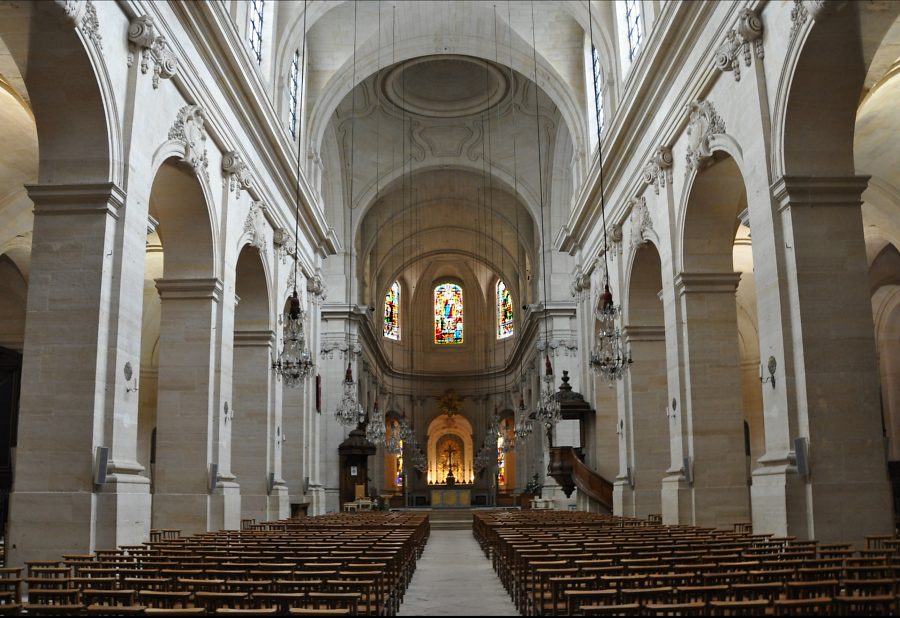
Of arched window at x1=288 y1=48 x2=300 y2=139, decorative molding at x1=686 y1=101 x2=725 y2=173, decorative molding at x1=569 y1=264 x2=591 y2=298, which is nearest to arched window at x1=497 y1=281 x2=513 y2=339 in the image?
decorative molding at x1=569 y1=264 x2=591 y2=298

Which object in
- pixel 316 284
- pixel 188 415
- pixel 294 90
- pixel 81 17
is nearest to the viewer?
pixel 81 17

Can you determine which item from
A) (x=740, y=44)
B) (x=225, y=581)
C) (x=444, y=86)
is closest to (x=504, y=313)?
(x=444, y=86)

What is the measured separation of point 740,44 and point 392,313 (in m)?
37.5

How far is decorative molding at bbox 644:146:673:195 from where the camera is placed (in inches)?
665

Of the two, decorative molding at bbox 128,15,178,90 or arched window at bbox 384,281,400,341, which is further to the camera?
arched window at bbox 384,281,400,341

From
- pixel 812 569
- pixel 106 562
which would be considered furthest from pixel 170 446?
pixel 812 569

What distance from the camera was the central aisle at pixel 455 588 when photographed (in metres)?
9.34

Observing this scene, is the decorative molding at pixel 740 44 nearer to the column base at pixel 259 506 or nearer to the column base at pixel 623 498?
the column base at pixel 623 498

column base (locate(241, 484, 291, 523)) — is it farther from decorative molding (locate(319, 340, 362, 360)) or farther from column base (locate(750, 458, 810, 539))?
decorative molding (locate(319, 340, 362, 360))

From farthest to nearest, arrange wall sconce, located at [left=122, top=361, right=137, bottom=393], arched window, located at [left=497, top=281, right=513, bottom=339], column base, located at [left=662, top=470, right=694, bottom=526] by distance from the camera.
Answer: arched window, located at [left=497, top=281, right=513, bottom=339], column base, located at [left=662, top=470, right=694, bottom=526], wall sconce, located at [left=122, top=361, right=137, bottom=393]

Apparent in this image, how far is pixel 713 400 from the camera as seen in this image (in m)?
15.6

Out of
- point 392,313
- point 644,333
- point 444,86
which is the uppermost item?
point 444,86

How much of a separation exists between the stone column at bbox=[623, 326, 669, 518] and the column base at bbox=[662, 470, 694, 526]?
12.8 feet

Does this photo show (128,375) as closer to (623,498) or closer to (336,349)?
(623,498)
